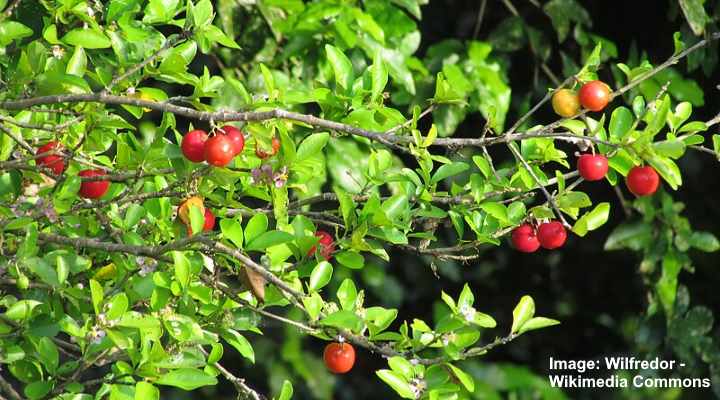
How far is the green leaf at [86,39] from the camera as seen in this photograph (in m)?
1.37

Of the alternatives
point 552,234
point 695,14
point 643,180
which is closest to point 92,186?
point 552,234

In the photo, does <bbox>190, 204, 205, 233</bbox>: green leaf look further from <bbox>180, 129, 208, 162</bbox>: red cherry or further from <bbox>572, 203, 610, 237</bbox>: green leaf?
<bbox>572, 203, 610, 237</bbox>: green leaf

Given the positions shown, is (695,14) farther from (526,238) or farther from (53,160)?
(53,160)

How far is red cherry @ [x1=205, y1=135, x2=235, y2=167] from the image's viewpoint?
1.16 meters

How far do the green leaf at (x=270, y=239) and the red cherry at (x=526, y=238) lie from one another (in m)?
0.36

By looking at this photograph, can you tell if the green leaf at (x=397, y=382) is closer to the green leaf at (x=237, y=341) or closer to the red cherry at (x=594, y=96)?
the green leaf at (x=237, y=341)

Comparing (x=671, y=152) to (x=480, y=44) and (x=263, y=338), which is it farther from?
(x=263, y=338)

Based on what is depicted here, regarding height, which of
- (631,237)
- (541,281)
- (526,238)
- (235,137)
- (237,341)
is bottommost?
(541,281)

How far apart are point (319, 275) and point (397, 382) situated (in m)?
0.15

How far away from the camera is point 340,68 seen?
142 centimetres

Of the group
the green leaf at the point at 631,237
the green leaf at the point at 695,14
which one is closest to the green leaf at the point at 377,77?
the green leaf at the point at 695,14

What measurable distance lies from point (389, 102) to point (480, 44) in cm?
24

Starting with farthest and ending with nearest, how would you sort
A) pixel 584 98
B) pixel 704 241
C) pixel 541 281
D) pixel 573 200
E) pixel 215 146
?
pixel 541 281, pixel 704 241, pixel 573 200, pixel 584 98, pixel 215 146

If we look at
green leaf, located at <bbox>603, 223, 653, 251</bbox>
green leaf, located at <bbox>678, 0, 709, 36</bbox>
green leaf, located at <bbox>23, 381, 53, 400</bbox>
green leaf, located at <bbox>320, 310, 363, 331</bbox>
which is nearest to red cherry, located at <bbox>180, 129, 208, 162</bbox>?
green leaf, located at <bbox>320, 310, 363, 331</bbox>
